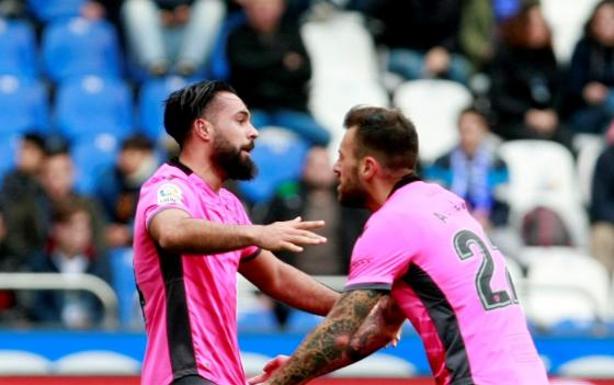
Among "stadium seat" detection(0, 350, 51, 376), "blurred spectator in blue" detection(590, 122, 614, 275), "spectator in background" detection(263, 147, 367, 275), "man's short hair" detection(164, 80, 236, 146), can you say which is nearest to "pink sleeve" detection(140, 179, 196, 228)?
"man's short hair" detection(164, 80, 236, 146)

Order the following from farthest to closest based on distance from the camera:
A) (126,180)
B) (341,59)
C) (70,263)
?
1. (341,59)
2. (126,180)
3. (70,263)

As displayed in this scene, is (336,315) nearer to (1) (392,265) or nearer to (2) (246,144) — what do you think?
(1) (392,265)

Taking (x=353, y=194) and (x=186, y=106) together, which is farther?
(x=186, y=106)

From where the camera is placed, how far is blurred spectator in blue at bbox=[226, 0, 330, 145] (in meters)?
14.1

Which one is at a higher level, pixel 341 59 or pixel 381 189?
pixel 341 59

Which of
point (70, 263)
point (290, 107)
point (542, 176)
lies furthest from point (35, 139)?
point (542, 176)

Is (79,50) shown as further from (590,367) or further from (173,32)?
(590,367)

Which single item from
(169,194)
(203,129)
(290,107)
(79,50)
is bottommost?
(169,194)

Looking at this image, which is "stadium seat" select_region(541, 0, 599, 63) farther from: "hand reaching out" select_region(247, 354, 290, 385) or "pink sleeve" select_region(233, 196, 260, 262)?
"hand reaching out" select_region(247, 354, 290, 385)

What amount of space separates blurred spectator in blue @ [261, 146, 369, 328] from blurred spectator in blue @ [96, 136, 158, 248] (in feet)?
3.19

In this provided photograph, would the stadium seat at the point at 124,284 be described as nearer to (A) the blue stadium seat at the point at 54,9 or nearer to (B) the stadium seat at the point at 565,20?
(A) the blue stadium seat at the point at 54,9

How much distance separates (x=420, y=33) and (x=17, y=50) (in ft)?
10.8

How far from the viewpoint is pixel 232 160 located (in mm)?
7445

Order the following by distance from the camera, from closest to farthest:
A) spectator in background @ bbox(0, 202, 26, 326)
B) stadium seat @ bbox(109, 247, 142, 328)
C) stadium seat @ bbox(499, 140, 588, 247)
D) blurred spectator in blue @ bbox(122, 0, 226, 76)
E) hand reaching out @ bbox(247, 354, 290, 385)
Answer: hand reaching out @ bbox(247, 354, 290, 385)
spectator in background @ bbox(0, 202, 26, 326)
stadium seat @ bbox(109, 247, 142, 328)
stadium seat @ bbox(499, 140, 588, 247)
blurred spectator in blue @ bbox(122, 0, 226, 76)
